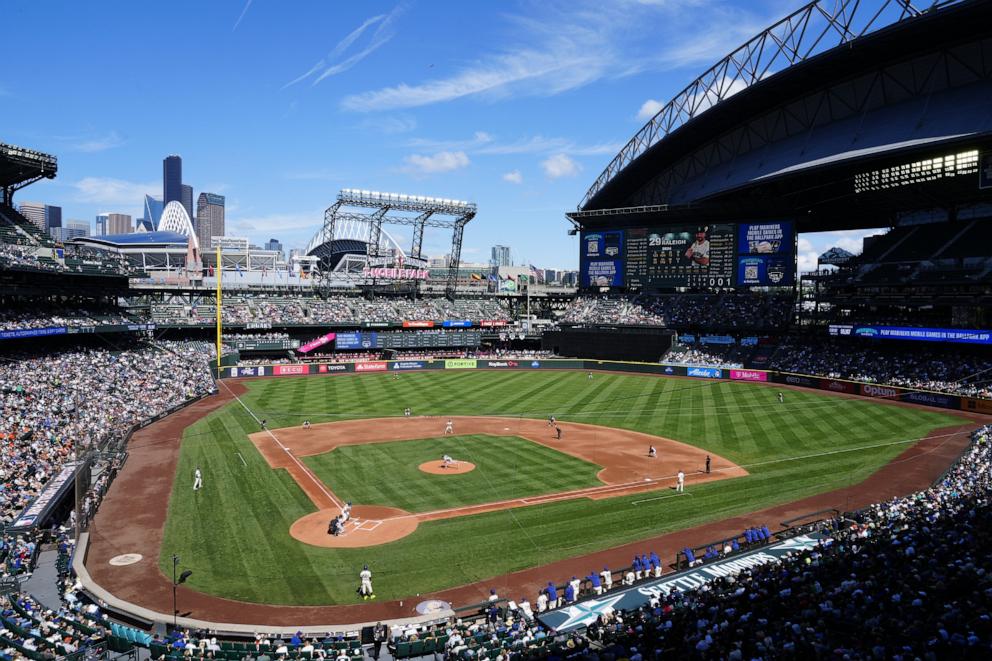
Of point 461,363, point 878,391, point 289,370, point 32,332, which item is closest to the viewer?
point 32,332

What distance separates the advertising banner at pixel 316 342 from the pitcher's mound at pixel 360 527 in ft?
186

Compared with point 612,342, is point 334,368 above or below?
below

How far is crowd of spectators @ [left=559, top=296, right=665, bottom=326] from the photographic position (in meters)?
76.8

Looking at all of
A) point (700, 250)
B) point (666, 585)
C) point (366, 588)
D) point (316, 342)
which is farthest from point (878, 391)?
point (316, 342)

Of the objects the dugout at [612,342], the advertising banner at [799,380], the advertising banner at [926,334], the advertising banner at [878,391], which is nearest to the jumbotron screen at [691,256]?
the dugout at [612,342]

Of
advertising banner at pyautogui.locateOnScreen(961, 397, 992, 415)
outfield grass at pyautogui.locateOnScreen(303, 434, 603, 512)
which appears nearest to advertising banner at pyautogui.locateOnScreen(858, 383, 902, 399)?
advertising banner at pyautogui.locateOnScreen(961, 397, 992, 415)

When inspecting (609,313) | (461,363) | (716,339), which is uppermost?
(609,313)

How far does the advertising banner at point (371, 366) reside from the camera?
240 feet

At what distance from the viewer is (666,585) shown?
1812 centimetres

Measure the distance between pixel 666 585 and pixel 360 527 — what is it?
38.8ft

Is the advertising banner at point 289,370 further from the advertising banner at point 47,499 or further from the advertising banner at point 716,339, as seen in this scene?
the advertising banner at point 716,339

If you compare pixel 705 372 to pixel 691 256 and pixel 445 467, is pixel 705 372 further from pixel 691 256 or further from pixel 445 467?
pixel 445 467

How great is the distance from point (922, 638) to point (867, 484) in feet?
70.9

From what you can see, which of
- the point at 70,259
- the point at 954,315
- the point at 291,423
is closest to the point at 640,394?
the point at 954,315
